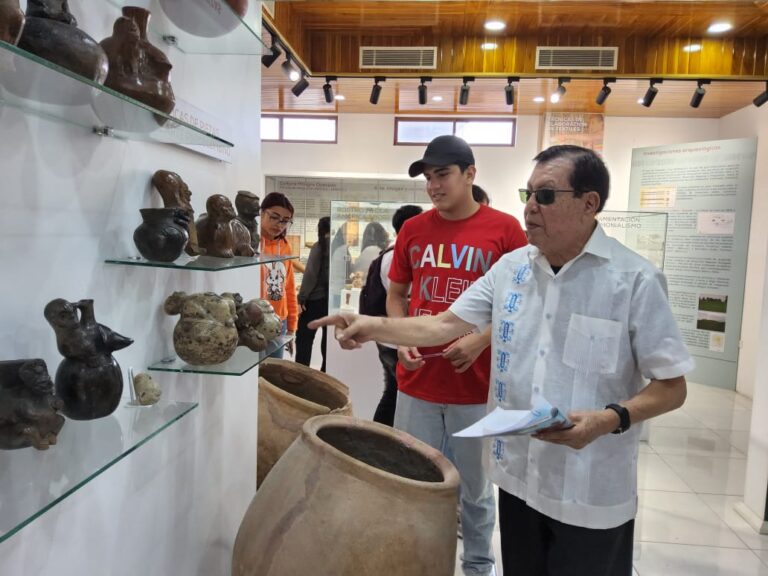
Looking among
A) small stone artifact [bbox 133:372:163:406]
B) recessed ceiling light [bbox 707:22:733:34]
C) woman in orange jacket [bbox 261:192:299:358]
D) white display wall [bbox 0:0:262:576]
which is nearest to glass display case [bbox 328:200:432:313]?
woman in orange jacket [bbox 261:192:299:358]

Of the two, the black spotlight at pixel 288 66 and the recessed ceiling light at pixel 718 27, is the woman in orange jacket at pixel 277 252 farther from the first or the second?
the recessed ceiling light at pixel 718 27

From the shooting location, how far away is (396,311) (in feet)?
7.63

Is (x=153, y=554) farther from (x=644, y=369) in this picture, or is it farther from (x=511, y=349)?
(x=644, y=369)

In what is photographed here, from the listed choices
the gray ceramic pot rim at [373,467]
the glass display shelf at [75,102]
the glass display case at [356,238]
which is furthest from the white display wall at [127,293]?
the glass display case at [356,238]

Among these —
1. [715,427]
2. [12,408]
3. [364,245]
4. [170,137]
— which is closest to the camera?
[12,408]

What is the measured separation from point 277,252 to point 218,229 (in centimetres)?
181

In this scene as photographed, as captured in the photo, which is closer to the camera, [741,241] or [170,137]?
[170,137]

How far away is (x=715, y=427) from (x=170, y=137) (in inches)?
186

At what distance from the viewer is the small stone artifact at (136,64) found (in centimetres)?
97

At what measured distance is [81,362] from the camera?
91 cm

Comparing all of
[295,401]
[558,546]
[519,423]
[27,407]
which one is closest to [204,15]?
[27,407]

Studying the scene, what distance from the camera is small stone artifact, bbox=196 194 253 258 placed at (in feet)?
4.41

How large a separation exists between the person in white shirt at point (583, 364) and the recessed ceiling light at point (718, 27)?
387cm

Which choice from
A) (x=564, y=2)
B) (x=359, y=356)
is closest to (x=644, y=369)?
(x=359, y=356)
